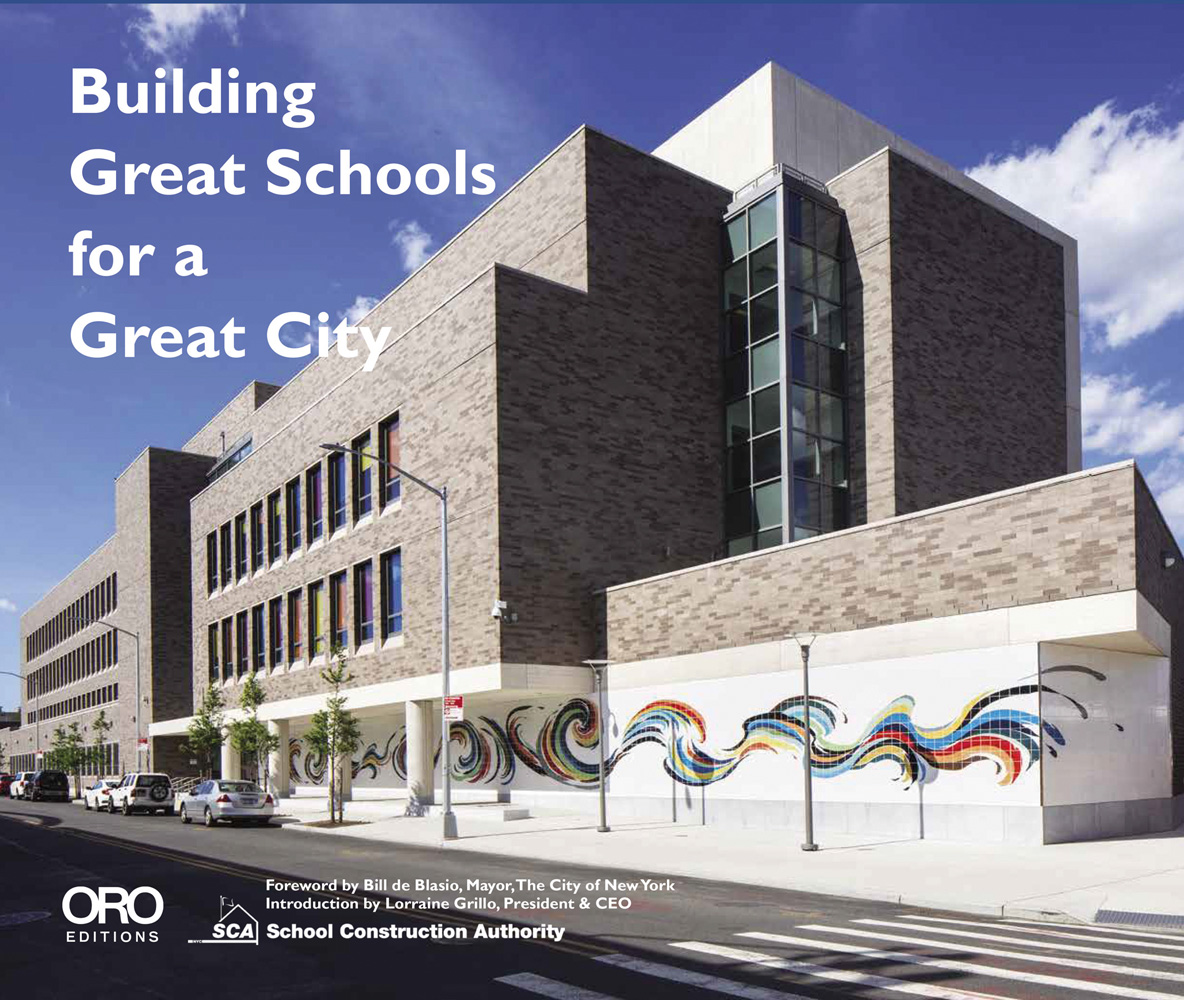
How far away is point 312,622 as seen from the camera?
42438 mm

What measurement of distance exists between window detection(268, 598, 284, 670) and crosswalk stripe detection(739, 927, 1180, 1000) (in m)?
37.0

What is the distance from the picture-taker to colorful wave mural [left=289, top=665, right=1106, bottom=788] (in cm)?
2053

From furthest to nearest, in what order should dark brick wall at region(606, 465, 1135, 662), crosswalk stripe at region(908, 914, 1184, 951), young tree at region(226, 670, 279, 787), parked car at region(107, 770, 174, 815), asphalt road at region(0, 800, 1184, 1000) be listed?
parked car at region(107, 770, 174, 815), young tree at region(226, 670, 279, 787), dark brick wall at region(606, 465, 1135, 662), crosswalk stripe at region(908, 914, 1184, 951), asphalt road at region(0, 800, 1184, 1000)

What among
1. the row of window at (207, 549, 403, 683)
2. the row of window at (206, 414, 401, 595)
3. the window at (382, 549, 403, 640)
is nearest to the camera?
the window at (382, 549, 403, 640)

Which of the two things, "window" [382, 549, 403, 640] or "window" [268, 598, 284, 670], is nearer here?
"window" [382, 549, 403, 640]

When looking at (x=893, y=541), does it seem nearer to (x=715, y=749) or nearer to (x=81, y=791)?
(x=715, y=749)

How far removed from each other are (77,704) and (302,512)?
2052 inches

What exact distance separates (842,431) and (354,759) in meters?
22.6

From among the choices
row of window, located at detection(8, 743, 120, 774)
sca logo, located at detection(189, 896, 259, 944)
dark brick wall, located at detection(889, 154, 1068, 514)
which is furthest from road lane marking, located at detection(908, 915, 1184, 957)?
row of window, located at detection(8, 743, 120, 774)

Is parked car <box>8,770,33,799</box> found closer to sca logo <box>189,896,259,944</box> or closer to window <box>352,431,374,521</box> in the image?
window <box>352,431,374,521</box>

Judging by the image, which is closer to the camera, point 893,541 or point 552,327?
point 893,541

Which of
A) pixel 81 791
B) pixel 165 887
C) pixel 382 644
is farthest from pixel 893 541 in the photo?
pixel 81 791

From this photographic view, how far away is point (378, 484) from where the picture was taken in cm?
3734

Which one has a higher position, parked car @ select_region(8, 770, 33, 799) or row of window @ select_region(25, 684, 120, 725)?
row of window @ select_region(25, 684, 120, 725)
